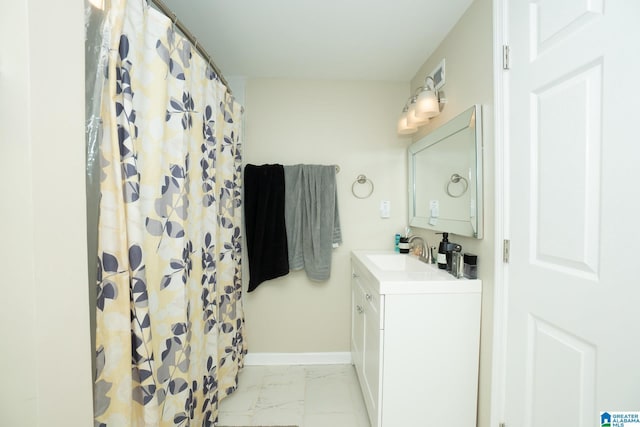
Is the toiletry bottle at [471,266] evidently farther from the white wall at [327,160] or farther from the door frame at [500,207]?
the white wall at [327,160]

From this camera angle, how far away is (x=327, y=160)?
205cm

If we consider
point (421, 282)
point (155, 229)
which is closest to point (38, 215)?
point (155, 229)

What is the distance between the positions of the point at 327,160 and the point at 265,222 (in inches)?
28.5

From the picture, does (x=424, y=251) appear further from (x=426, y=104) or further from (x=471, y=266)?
(x=426, y=104)

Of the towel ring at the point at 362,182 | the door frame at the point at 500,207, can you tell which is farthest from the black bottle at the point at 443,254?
the towel ring at the point at 362,182

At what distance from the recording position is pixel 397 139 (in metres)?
2.06

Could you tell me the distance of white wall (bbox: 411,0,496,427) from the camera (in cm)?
113

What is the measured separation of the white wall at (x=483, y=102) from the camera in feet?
3.69

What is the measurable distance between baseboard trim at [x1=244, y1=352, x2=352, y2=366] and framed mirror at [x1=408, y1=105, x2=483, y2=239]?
1276mm

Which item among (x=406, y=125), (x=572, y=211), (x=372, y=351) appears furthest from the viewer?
(x=406, y=125)

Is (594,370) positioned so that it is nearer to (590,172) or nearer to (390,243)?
(590,172)

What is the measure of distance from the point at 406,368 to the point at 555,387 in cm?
54

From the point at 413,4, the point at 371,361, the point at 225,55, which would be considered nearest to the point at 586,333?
the point at 371,361

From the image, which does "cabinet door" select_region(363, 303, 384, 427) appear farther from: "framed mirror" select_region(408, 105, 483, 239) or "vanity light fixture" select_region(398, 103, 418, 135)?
"vanity light fixture" select_region(398, 103, 418, 135)
